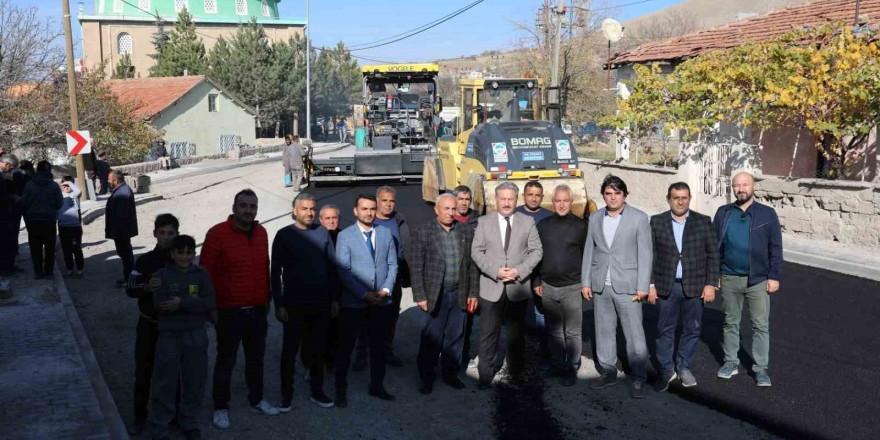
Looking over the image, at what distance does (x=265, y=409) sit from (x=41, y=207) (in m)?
6.50

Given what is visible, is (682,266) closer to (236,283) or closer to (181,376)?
(236,283)

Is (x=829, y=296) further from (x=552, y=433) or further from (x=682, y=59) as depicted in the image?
(x=682, y=59)

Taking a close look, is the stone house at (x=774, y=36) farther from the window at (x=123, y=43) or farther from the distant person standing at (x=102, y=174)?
the window at (x=123, y=43)

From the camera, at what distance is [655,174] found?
65.3ft

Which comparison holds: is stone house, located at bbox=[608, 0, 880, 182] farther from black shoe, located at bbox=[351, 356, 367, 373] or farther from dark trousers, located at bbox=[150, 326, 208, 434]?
dark trousers, located at bbox=[150, 326, 208, 434]

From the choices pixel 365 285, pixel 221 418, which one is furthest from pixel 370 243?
pixel 221 418

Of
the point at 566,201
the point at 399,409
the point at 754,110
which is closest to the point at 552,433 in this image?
the point at 399,409

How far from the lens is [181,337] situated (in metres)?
5.60

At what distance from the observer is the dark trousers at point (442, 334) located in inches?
269

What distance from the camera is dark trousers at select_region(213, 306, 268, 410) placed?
598 cm

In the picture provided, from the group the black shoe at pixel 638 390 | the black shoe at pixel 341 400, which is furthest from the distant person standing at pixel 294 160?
the black shoe at pixel 638 390

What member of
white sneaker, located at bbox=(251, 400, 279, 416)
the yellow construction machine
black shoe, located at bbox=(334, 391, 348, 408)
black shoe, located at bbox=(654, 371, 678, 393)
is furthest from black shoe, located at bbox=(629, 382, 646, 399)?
the yellow construction machine

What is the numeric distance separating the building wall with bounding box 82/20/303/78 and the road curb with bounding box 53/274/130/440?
7165cm

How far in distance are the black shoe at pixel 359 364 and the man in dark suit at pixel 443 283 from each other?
80cm
